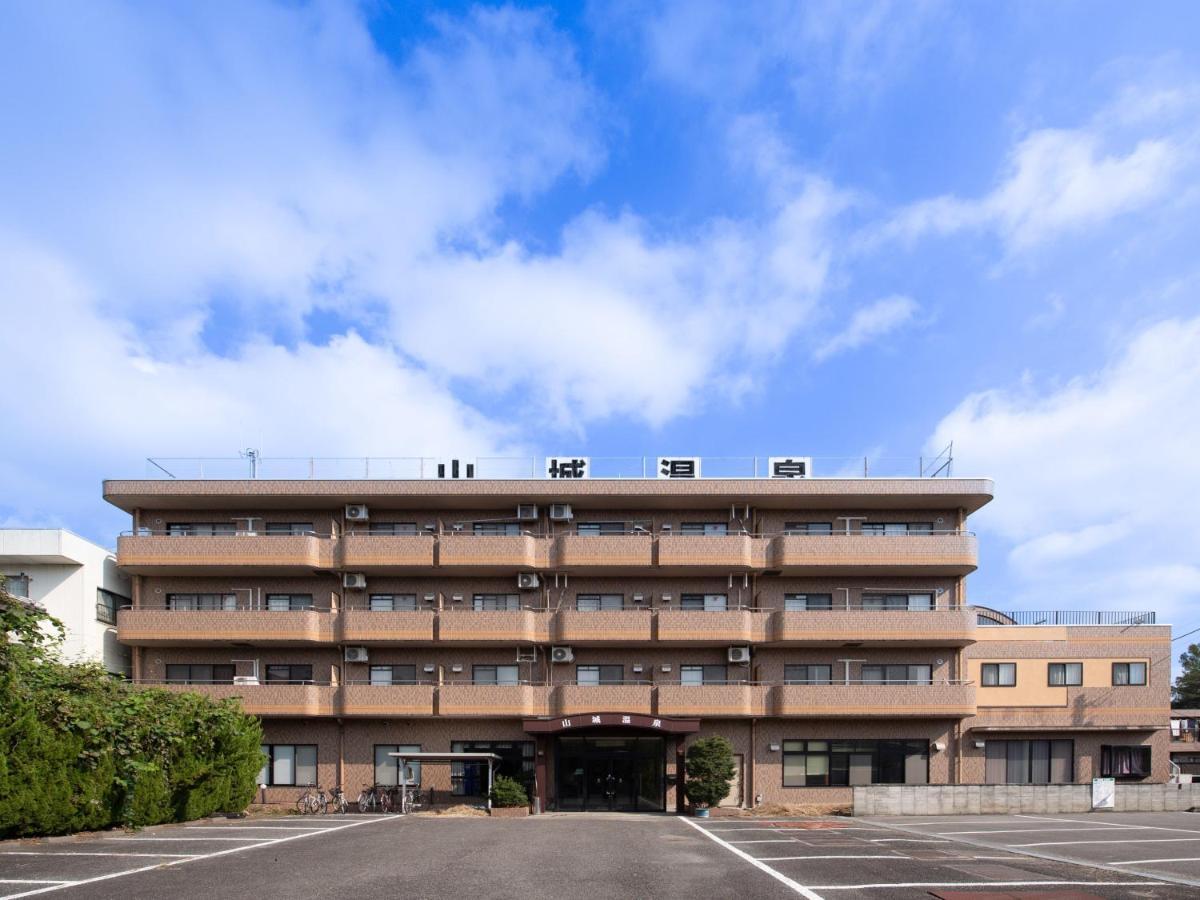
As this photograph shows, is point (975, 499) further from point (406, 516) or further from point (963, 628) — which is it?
point (406, 516)

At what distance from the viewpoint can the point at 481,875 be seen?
56.4 ft

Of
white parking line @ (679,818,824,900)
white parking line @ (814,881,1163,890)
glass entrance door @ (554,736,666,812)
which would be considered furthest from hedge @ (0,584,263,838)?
white parking line @ (814,881,1163,890)

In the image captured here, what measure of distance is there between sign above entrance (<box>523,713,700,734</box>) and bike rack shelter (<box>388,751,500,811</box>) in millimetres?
2052

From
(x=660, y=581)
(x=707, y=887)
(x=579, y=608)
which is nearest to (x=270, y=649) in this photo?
(x=579, y=608)

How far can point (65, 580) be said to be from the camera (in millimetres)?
39812

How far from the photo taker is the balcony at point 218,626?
131 ft

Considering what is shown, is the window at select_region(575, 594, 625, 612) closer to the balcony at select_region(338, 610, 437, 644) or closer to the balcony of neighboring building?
the balcony at select_region(338, 610, 437, 644)

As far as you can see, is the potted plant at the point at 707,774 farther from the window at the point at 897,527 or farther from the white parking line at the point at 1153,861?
the white parking line at the point at 1153,861

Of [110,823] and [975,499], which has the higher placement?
[975,499]

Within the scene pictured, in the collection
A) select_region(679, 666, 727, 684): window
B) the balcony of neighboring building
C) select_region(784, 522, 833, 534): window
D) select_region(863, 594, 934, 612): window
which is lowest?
select_region(679, 666, 727, 684): window

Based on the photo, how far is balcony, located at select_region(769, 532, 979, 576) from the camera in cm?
3947

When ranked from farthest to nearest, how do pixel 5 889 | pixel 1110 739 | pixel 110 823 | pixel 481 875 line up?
pixel 1110 739, pixel 110 823, pixel 481 875, pixel 5 889

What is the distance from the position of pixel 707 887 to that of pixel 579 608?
83.7 feet

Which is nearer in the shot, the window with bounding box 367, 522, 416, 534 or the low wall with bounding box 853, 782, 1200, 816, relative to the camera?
the low wall with bounding box 853, 782, 1200, 816
